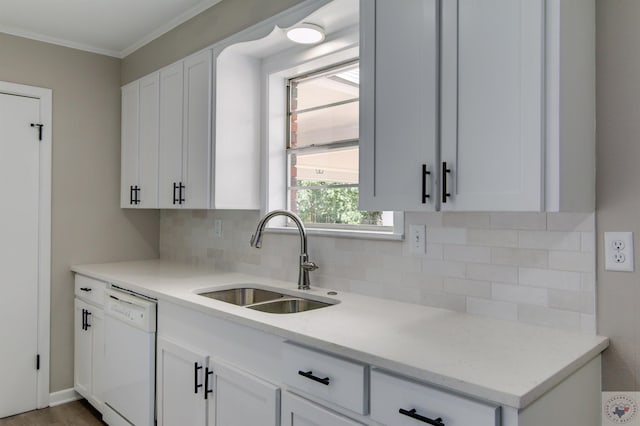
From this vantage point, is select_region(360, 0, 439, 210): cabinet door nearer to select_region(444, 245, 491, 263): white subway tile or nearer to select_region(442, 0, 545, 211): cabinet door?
select_region(442, 0, 545, 211): cabinet door

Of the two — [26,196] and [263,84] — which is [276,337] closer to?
[263,84]

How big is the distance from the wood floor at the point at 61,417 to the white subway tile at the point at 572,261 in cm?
281

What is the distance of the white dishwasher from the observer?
2350 millimetres

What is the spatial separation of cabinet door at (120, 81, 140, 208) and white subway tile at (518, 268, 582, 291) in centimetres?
265

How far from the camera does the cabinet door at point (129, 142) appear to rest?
329 cm

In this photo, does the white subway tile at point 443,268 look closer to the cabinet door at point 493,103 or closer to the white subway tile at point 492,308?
the white subway tile at point 492,308

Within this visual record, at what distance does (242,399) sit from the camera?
1.79 metres

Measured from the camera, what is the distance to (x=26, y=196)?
3.10m

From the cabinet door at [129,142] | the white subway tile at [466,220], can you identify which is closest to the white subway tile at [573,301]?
the white subway tile at [466,220]

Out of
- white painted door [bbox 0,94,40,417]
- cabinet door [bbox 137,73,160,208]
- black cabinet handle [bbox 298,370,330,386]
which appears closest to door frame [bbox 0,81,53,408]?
white painted door [bbox 0,94,40,417]

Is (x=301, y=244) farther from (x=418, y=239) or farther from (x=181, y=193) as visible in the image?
(x=181, y=193)

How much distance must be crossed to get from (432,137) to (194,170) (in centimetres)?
163

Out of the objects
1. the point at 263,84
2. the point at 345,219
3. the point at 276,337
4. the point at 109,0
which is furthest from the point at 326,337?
the point at 109,0

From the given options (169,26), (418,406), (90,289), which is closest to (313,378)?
(418,406)
